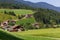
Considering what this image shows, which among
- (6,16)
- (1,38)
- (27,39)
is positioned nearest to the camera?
(1,38)

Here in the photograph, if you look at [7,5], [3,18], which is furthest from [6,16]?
[7,5]

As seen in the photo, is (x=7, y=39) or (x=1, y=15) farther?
(x=1, y=15)

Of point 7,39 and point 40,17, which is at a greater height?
point 7,39

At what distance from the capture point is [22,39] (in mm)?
12773

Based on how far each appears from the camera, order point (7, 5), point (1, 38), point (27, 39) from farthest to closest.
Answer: point (7, 5)
point (27, 39)
point (1, 38)

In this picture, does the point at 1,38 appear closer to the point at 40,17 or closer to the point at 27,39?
the point at 27,39

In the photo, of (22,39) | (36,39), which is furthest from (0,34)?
(36,39)

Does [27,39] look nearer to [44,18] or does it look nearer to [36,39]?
[36,39]

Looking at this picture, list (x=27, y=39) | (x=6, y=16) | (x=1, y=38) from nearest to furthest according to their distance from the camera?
1. (x=1, y=38)
2. (x=27, y=39)
3. (x=6, y=16)

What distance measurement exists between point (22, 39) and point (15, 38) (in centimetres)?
45

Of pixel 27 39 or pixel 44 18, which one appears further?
pixel 44 18

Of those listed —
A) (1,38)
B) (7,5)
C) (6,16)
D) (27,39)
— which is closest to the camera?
(1,38)

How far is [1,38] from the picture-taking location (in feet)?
39.4

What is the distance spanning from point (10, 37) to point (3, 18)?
109m
